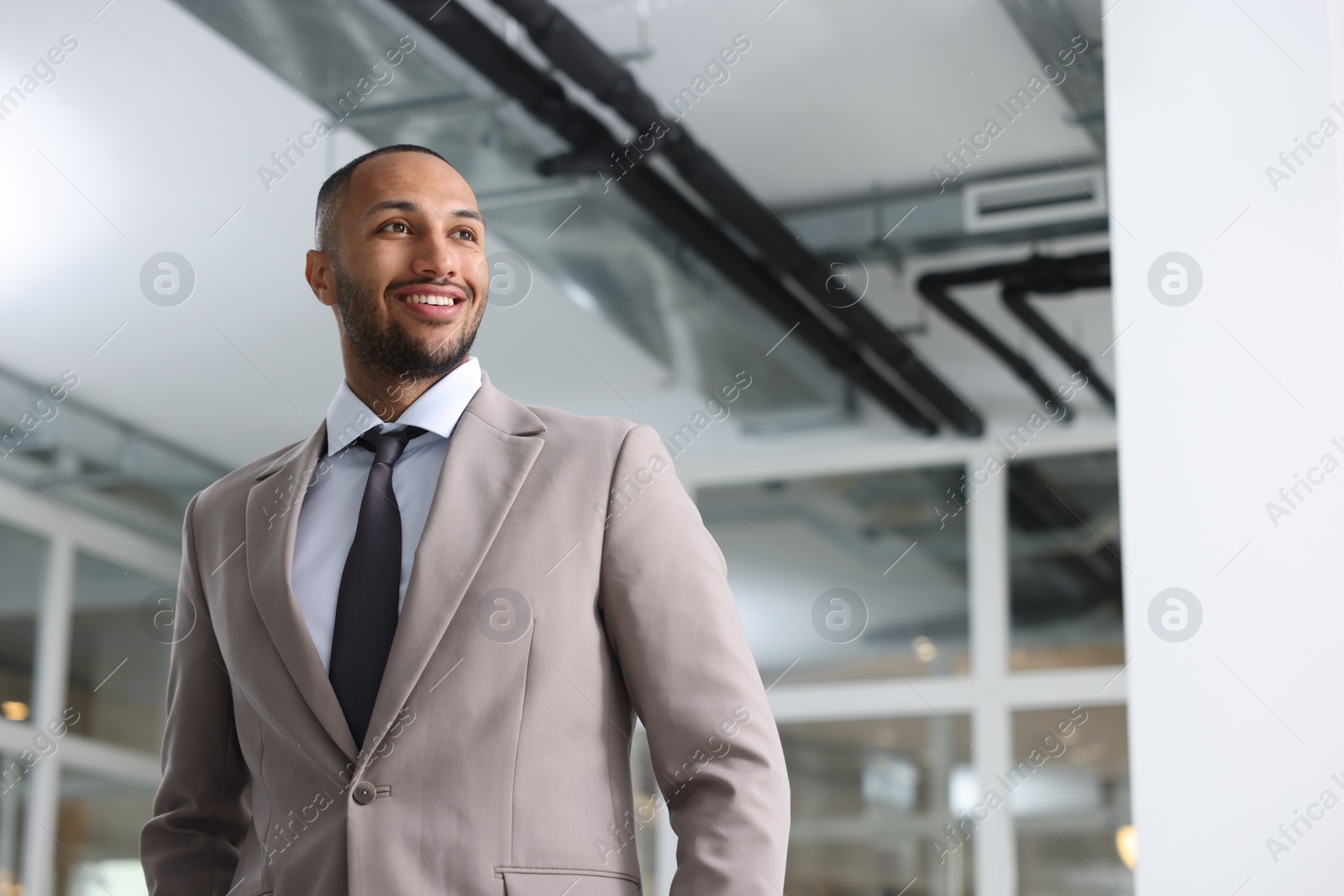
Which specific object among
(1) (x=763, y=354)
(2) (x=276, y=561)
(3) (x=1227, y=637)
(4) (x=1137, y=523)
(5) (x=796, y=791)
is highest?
(1) (x=763, y=354)

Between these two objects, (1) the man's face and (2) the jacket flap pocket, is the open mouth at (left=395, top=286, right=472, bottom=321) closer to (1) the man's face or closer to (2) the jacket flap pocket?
(1) the man's face

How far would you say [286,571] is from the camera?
52.8 inches

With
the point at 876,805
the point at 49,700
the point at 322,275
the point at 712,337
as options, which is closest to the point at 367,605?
the point at 322,275

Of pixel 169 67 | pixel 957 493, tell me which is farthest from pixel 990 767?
pixel 169 67

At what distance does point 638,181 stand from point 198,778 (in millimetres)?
3161

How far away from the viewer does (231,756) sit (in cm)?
147

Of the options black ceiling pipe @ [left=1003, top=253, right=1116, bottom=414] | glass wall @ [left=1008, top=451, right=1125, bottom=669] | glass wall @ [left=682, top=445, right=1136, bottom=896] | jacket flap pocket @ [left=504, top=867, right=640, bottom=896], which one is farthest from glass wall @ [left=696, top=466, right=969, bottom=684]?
jacket flap pocket @ [left=504, top=867, right=640, bottom=896]

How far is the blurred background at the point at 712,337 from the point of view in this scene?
3920mm

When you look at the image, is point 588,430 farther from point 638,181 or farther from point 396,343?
point 638,181

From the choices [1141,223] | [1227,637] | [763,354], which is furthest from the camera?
[763,354]

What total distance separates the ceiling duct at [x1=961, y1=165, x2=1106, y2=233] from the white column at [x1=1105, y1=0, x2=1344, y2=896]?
8.25 feet

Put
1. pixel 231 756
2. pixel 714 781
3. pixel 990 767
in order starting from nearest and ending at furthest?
pixel 714 781 < pixel 231 756 < pixel 990 767

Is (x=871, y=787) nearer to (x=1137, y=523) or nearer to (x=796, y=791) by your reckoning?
(x=796, y=791)

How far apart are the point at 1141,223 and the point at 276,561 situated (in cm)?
145
